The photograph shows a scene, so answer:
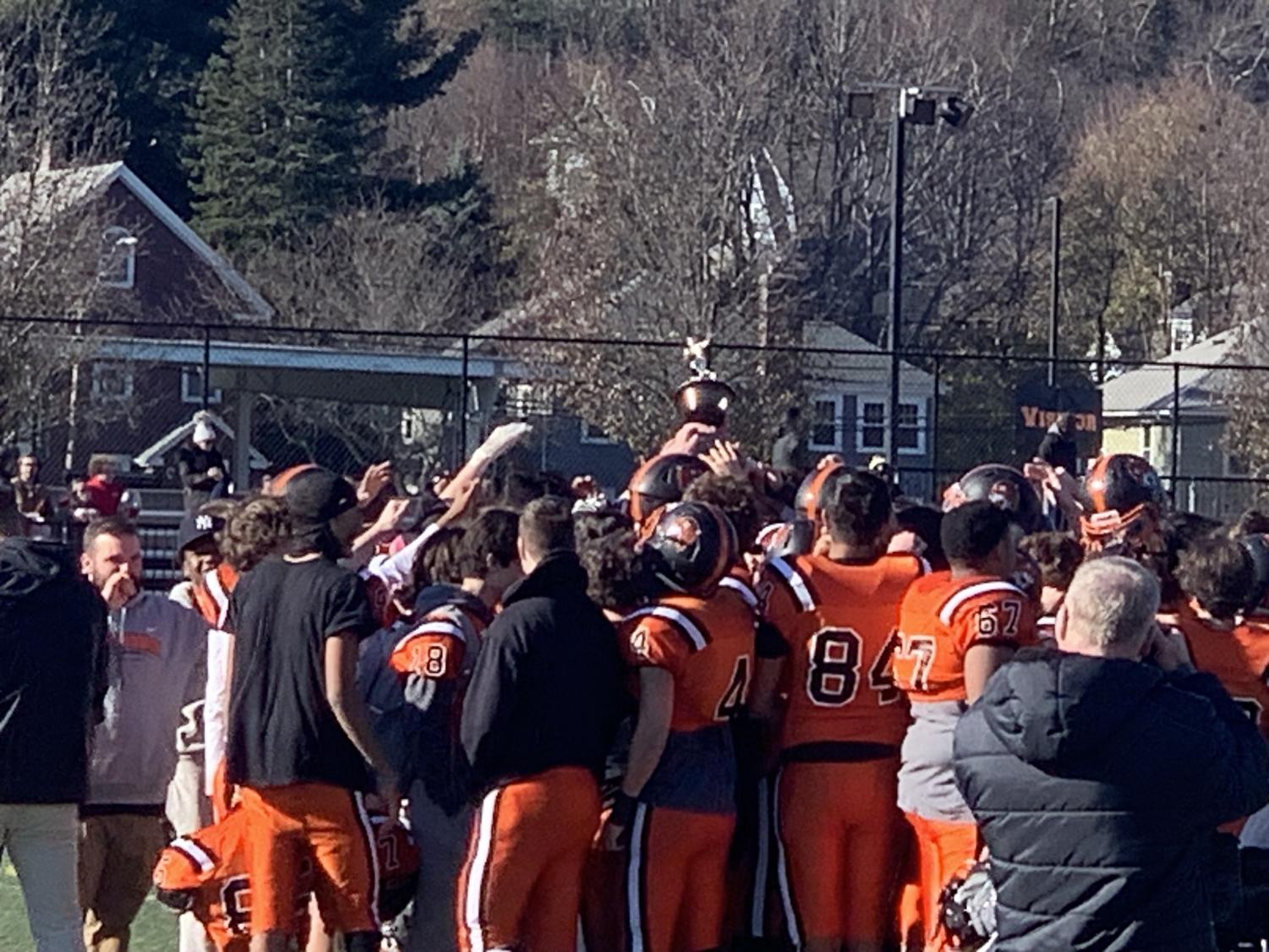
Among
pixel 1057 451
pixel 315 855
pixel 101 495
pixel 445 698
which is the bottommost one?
pixel 315 855

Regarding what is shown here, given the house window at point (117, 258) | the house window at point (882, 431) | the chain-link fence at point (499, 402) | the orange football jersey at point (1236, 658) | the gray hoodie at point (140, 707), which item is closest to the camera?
the orange football jersey at point (1236, 658)

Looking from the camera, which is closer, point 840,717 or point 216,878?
point 216,878

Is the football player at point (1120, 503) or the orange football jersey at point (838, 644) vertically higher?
the football player at point (1120, 503)

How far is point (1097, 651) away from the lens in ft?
16.7

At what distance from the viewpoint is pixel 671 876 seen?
705cm

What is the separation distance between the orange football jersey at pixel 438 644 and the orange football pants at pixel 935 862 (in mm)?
1504

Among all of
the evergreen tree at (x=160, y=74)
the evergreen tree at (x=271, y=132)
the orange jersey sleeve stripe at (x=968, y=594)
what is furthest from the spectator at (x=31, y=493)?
the evergreen tree at (x=160, y=74)

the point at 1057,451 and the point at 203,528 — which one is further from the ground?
the point at 1057,451

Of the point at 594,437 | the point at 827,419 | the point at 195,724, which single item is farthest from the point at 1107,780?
the point at 827,419

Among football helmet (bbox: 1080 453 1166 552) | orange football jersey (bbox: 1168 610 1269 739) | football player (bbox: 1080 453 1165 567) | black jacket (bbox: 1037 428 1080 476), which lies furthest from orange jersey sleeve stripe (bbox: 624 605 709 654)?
black jacket (bbox: 1037 428 1080 476)

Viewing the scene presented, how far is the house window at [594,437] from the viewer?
3061 centimetres

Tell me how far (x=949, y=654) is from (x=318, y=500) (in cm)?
201

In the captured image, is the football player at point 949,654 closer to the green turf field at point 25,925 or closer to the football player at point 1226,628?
the football player at point 1226,628

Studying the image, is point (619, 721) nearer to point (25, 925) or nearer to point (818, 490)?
point (818, 490)
